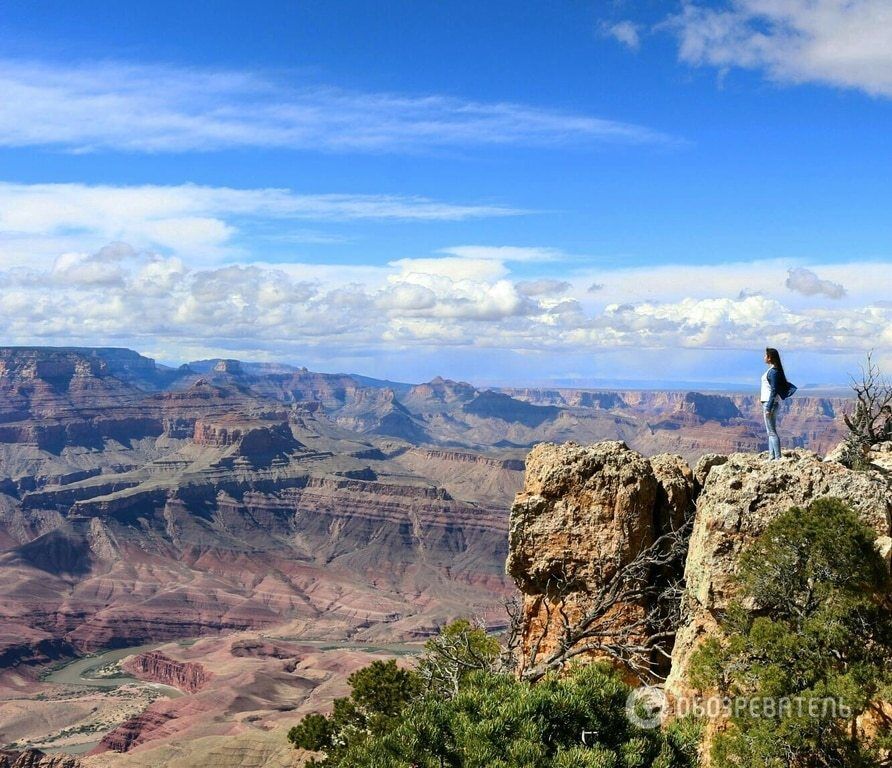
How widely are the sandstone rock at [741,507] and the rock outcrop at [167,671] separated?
13149 centimetres

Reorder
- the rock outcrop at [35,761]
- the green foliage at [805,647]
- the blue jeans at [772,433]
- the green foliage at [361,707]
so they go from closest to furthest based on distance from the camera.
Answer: the green foliage at [805,647], the blue jeans at [772,433], the green foliage at [361,707], the rock outcrop at [35,761]

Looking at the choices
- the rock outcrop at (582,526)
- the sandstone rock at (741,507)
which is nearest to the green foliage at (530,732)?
the sandstone rock at (741,507)

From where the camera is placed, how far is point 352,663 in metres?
145

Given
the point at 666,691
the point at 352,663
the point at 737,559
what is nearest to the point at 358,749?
the point at 666,691

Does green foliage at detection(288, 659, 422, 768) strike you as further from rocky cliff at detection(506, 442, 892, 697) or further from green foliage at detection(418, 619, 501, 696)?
rocky cliff at detection(506, 442, 892, 697)

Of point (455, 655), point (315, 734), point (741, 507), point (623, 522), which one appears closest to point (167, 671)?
point (315, 734)

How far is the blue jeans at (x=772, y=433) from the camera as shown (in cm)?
1784

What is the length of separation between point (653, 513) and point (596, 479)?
4.95ft

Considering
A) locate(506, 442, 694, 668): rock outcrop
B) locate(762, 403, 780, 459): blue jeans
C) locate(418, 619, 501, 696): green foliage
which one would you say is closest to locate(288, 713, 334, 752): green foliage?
locate(418, 619, 501, 696): green foliage

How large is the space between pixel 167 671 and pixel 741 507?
14739 cm

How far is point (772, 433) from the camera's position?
1867cm

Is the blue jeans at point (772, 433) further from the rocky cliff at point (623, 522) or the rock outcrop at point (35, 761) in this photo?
the rock outcrop at point (35, 761)

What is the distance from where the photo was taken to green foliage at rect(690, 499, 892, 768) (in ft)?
40.3

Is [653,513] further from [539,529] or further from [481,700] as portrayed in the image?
[481,700]
